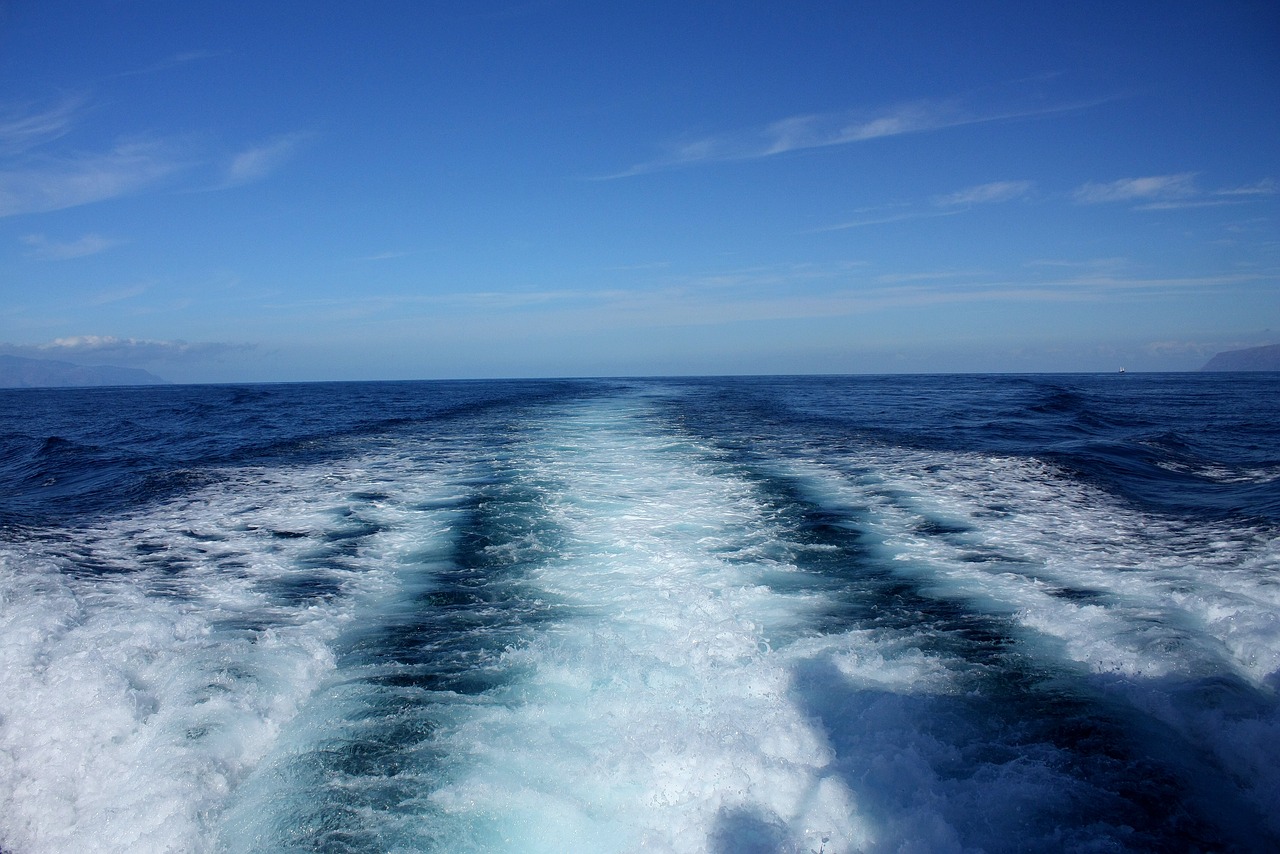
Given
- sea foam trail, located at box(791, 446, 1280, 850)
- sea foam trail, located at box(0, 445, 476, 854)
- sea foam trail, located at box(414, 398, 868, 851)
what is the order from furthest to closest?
sea foam trail, located at box(791, 446, 1280, 850) → sea foam trail, located at box(0, 445, 476, 854) → sea foam trail, located at box(414, 398, 868, 851)

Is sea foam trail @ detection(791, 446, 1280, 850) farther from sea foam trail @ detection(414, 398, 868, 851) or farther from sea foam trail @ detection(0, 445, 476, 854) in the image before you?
sea foam trail @ detection(0, 445, 476, 854)

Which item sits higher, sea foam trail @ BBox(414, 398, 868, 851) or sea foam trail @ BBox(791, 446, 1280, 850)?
sea foam trail @ BBox(791, 446, 1280, 850)

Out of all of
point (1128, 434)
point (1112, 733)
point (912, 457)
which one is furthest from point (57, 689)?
point (1128, 434)

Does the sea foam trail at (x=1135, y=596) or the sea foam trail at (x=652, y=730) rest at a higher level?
the sea foam trail at (x=1135, y=596)

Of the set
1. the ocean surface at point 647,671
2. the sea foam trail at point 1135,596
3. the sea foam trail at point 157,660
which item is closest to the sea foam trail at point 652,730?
the ocean surface at point 647,671

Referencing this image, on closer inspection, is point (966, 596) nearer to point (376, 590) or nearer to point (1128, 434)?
point (376, 590)

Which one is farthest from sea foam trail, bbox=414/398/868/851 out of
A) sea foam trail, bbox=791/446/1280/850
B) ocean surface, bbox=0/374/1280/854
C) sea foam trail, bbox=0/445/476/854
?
sea foam trail, bbox=791/446/1280/850

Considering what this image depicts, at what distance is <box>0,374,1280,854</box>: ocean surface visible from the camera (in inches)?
124

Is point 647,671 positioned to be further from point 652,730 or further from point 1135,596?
point 1135,596

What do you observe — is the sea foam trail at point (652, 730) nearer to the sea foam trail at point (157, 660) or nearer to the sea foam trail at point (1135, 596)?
the sea foam trail at point (157, 660)

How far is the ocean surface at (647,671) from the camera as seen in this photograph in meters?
3.14

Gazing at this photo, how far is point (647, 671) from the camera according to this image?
4562 mm

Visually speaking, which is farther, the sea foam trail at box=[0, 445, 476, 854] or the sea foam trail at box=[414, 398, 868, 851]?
the sea foam trail at box=[0, 445, 476, 854]

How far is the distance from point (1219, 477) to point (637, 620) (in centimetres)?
1123
